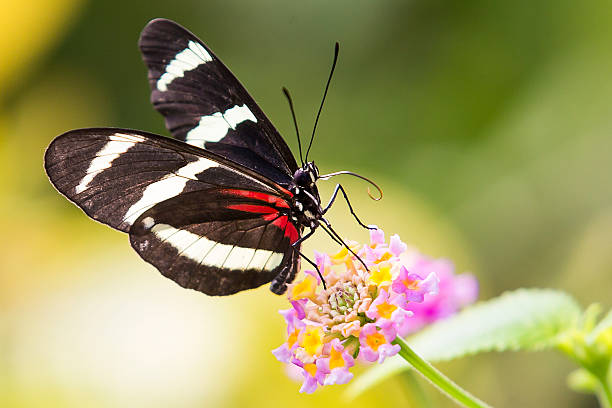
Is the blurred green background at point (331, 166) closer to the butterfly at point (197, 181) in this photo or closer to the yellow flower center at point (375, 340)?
the butterfly at point (197, 181)

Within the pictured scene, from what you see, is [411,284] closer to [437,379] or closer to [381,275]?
[381,275]

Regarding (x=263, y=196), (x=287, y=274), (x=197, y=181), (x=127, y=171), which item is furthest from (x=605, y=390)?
(x=127, y=171)

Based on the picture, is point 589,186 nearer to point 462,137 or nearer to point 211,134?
point 462,137

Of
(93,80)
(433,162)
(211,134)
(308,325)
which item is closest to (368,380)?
(308,325)

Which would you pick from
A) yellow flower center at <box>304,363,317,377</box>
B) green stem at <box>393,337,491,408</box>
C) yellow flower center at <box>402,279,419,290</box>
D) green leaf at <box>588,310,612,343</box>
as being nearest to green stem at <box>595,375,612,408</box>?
green leaf at <box>588,310,612,343</box>

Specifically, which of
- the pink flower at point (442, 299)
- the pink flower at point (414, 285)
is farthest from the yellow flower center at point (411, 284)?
the pink flower at point (442, 299)

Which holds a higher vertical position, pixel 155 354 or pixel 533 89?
pixel 533 89
